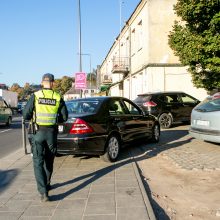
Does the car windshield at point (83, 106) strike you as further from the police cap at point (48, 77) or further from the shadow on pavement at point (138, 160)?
the police cap at point (48, 77)

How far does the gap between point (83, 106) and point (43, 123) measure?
3208 mm

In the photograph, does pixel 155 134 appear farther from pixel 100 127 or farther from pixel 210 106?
pixel 100 127

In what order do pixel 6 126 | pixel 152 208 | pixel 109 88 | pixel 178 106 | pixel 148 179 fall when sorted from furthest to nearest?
1. pixel 109 88
2. pixel 6 126
3. pixel 178 106
4. pixel 148 179
5. pixel 152 208

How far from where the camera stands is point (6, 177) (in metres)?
7.06

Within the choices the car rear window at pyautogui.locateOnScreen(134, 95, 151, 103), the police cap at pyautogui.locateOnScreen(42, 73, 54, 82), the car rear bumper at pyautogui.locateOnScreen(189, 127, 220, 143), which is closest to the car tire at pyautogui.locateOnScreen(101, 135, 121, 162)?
the car rear bumper at pyautogui.locateOnScreen(189, 127, 220, 143)

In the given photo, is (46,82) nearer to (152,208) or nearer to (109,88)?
(152,208)

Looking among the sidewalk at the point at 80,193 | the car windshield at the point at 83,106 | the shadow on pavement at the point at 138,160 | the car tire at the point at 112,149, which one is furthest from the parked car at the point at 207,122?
the car windshield at the point at 83,106

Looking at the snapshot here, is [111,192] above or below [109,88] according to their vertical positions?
below

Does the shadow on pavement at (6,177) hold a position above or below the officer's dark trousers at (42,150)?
below

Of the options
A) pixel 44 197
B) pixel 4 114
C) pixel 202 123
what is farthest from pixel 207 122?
pixel 4 114

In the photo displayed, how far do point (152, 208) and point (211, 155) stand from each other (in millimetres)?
4255

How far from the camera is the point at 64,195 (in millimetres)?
5562

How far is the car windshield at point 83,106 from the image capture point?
8.23 metres

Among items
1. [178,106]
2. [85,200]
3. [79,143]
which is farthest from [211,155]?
[178,106]
